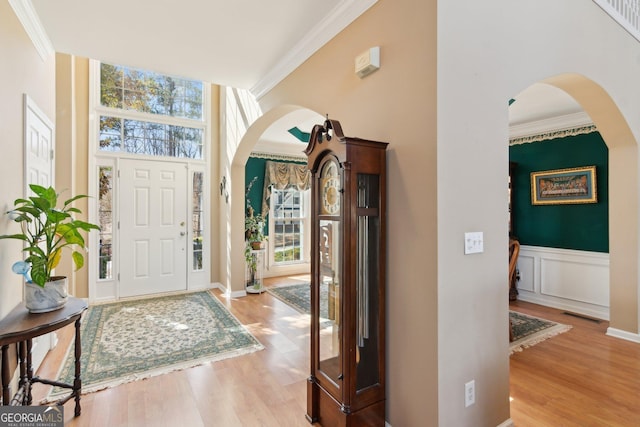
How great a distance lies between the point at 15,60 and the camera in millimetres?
2137

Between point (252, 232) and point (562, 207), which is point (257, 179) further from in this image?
point (562, 207)

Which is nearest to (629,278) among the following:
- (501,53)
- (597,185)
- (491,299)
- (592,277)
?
(592,277)

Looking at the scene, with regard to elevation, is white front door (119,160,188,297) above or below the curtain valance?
below

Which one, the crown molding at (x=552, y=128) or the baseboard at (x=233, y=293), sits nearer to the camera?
the crown molding at (x=552, y=128)

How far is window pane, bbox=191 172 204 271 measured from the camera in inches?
204

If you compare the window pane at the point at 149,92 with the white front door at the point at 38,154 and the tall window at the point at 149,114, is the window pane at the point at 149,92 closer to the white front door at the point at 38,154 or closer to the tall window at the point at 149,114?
the tall window at the point at 149,114

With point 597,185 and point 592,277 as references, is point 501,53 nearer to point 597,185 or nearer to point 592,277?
point 597,185

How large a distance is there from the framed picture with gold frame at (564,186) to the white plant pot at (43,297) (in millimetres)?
5413

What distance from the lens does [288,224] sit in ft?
21.3

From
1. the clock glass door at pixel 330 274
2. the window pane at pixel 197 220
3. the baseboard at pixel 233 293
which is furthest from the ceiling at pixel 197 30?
the baseboard at pixel 233 293

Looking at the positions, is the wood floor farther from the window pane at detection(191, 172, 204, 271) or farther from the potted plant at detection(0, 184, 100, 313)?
the window pane at detection(191, 172, 204, 271)

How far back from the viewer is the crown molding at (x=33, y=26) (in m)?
2.15

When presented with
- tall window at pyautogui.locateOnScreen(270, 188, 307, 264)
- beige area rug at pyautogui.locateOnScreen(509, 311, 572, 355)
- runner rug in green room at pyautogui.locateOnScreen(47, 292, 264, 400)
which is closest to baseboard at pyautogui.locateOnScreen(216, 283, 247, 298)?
runner rug in green room at pyautogui.locateOnScreen(47, 292, 264, 400)

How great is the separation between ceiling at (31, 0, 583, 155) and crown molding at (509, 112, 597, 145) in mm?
737
